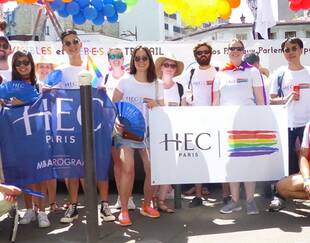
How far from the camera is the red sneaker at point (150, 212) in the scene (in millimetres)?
4820

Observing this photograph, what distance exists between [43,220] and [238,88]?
2394mm

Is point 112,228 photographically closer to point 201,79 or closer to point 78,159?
point 78,159

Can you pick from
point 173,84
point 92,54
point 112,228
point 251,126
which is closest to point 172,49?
point 92,54

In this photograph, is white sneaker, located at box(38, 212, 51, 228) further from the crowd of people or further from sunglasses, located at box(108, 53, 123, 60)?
sunglasses, located at box(108, 53, 123, 60)

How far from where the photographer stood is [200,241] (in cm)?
413

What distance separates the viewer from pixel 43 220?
Result: 458cm

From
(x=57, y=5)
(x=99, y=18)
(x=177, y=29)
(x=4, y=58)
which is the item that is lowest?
(x=4, y=58)

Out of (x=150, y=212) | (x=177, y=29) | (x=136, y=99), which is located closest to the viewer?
(x=136, y=99)

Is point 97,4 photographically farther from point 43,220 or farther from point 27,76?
point 43,220

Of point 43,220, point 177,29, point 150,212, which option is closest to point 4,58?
point 43,220

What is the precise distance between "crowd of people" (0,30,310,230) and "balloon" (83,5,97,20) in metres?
2.72

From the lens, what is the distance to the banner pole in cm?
364

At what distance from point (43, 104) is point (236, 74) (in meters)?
2.01

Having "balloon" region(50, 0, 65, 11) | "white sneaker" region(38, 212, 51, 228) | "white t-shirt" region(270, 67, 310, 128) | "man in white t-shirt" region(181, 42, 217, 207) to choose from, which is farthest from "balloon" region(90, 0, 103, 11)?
"white sneaker" region(38, 212, 51, 228)
